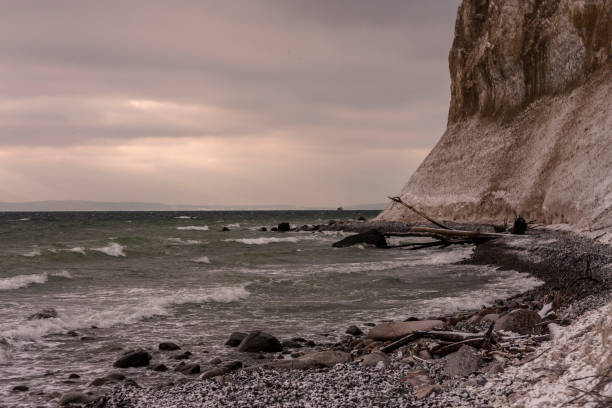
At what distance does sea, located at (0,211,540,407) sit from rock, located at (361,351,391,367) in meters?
2.47

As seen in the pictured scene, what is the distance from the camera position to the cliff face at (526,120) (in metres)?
33.4

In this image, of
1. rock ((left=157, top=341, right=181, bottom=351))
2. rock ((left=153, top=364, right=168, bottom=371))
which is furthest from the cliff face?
rock ((left=153, top=364, right=168, bottom=371))

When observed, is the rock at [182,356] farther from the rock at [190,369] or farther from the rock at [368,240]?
the rock at [368,240]

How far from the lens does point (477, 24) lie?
6103cm

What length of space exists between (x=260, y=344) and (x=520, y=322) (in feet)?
16.7

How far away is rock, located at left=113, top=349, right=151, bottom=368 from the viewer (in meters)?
9.15

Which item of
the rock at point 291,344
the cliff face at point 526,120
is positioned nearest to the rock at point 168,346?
the rock at point 291,344

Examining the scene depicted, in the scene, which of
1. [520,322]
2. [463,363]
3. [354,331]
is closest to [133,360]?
[354,331]

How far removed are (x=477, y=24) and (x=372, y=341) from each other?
199 feet

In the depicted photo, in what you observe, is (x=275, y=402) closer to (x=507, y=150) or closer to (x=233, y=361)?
(x=233, y=361)

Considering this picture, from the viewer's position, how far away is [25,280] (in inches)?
798

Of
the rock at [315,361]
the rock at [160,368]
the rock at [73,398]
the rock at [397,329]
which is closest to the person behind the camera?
the rock at [73,398]

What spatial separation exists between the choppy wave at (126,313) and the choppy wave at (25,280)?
18.5 ft

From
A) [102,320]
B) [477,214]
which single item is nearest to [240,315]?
[102,320]
